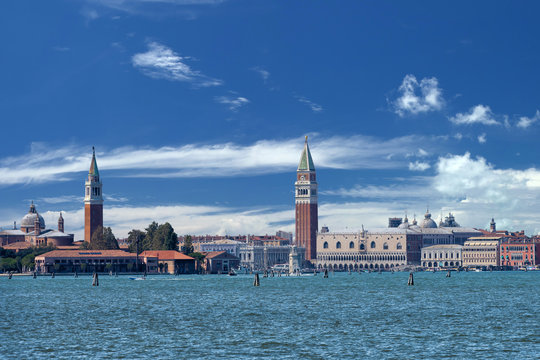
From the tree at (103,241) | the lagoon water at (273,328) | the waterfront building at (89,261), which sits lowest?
the lagoon water at (273,328)

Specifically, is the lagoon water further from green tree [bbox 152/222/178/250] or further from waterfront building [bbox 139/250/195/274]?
green tree [bbox 152/222/178/250]

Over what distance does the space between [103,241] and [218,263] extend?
30.7 metres

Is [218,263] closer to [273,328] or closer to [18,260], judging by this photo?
[18,260]

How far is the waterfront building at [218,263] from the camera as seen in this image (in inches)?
7653

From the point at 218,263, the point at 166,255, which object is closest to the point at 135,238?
→ the point at 166,255

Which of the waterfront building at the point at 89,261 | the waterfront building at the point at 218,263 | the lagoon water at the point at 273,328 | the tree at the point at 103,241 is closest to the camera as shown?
the lagoon water at the point at 273,328

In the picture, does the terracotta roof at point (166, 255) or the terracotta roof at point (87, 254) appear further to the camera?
the terracotta roof at point (166, 255)

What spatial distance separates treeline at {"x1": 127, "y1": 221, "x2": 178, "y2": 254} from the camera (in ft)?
559

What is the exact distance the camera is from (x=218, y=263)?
196 metres

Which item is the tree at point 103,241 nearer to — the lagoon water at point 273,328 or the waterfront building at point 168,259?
the waterfront building at point 168,259

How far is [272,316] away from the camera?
55531mm

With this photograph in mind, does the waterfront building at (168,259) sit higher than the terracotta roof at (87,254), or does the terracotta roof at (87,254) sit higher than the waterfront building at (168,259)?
the terracotta roof at (87,254)

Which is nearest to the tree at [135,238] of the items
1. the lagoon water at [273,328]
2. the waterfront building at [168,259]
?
the waterfront building at [168,259]

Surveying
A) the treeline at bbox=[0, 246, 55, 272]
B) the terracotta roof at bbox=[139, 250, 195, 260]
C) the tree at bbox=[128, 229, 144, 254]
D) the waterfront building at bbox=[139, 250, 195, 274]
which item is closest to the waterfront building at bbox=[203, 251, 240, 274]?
the tree at bbox=[128, 229, 144, 254]
